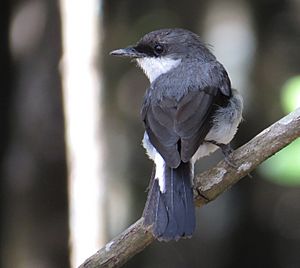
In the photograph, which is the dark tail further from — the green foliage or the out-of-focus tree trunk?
the out-of-focus tree trunk

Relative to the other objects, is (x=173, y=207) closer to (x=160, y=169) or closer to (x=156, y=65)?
(x=160, y=169)

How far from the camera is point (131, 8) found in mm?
9023

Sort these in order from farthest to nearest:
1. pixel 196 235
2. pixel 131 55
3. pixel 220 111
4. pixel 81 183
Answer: pixel 196 235, pixel 81 183, pixel 131 55, pixel 220 111

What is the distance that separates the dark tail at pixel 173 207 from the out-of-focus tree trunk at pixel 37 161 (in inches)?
84.8

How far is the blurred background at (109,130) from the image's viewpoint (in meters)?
6.60

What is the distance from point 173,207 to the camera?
441 cm

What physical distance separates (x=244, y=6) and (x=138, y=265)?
9.61 feet

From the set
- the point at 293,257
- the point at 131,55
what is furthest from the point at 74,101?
the point at 293,257

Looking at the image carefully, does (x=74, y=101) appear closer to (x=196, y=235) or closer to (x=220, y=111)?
(x=220, y=111)

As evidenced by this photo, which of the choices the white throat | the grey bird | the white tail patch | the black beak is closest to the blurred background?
the grey bird

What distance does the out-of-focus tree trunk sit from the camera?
665 centimetres

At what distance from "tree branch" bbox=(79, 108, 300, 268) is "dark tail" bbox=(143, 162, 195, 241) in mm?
68

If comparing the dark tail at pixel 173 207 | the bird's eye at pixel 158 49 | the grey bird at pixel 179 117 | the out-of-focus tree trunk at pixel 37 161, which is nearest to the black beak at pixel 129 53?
the grey bird at pixel 179 117

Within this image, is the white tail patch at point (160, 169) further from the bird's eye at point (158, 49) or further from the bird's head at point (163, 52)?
the bird's eye at point (158, 49)
